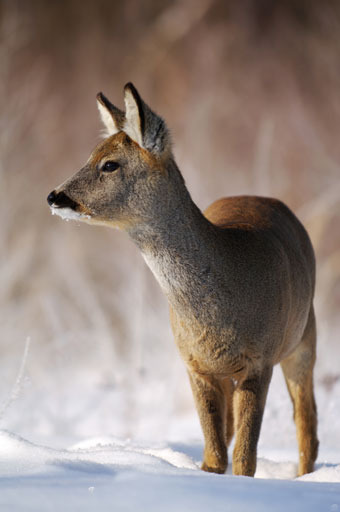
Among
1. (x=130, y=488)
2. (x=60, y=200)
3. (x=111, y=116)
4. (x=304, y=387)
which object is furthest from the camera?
(x=304, y=387)

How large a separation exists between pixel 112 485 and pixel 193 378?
4.58ft

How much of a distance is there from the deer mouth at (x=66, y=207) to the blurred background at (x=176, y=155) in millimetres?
934

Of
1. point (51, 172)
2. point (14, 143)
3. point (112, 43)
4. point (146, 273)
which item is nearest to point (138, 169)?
point (146, 273)

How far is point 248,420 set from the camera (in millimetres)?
3840

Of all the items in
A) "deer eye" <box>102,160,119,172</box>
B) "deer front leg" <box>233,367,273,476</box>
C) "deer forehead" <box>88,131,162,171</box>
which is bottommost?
"deer front leg" <box>233,367,273,476</box>

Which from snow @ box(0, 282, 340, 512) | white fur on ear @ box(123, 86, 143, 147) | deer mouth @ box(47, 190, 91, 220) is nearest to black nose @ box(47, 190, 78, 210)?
deer mouth @ box(47, 190, 91, 220)

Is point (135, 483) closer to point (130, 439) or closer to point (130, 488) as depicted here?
point (130, 488)

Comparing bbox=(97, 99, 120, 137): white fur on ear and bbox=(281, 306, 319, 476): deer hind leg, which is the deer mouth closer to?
bbox=(97, 99, 120, 137): white fur on ear

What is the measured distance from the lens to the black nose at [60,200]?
12.0ft

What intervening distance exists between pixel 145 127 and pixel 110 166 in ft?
0.76

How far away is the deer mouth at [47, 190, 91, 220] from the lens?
3648 mm

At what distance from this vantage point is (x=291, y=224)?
15.7ft

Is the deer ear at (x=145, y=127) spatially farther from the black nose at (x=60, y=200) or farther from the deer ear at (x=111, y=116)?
the black nose at (x=60, y=200)

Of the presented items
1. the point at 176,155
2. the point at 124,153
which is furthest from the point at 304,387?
the point at 176,155
